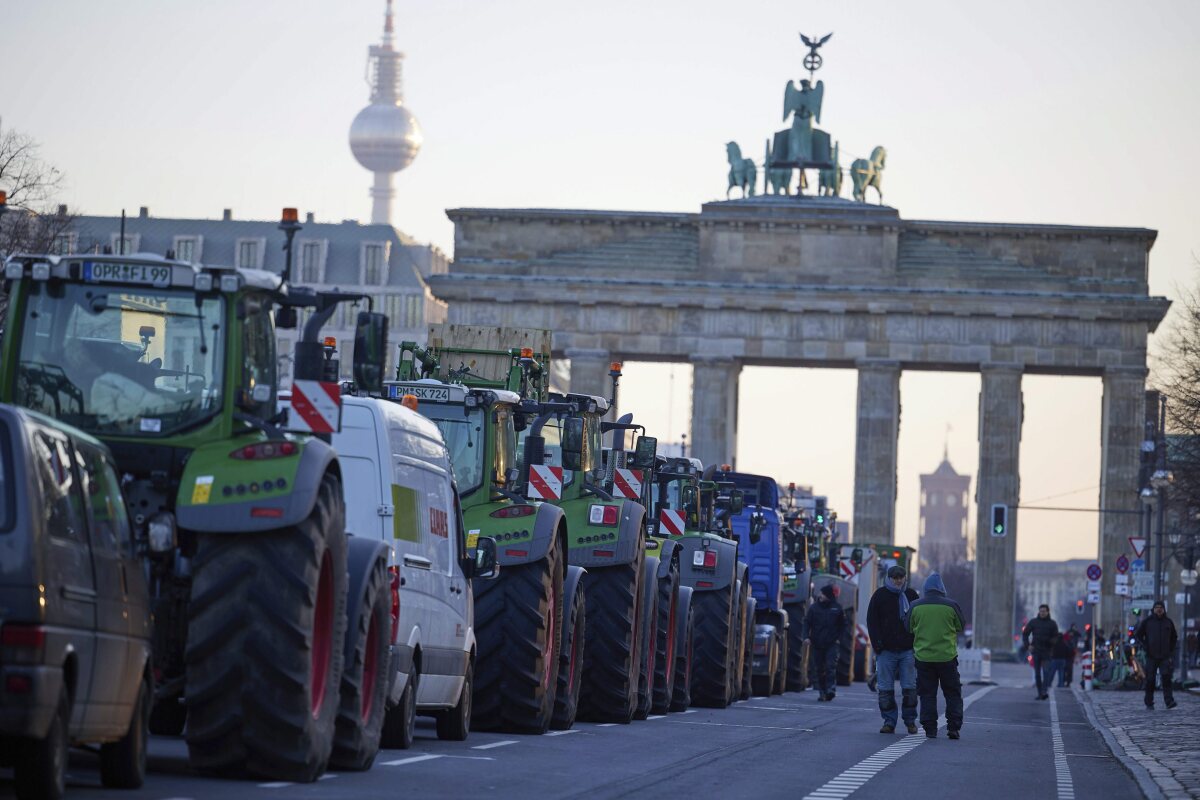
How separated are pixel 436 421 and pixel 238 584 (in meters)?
7.88

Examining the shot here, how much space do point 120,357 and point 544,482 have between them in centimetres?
950

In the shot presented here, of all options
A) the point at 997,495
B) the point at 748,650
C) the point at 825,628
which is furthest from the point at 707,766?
the point at 997,495

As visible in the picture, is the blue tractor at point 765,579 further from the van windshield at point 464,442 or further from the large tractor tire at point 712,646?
the van windshield at point 464,442

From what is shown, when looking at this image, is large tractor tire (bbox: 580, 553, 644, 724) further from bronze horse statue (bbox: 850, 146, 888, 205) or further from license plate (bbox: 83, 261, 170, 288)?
bronze horse statue (bbox: 850, 146, 888, 205)

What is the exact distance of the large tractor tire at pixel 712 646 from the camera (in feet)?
94.9

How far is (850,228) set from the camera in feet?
290

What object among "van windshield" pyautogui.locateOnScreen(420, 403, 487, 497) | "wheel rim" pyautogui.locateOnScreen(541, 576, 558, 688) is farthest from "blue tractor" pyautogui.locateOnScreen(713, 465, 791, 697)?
"van windshield" pyautogui.locateOnScreen(420, 403, 487, 497)

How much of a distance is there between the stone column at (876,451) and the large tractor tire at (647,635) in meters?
62.6

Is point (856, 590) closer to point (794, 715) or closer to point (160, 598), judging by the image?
point (794, 715)

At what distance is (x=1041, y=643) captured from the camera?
46.0 m

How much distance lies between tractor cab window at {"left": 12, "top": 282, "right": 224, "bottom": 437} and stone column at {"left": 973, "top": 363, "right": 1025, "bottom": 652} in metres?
74.5

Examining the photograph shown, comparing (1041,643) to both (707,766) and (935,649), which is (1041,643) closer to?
(935,649)

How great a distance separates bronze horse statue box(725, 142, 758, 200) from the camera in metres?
89.8

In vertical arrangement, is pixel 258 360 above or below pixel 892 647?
above
